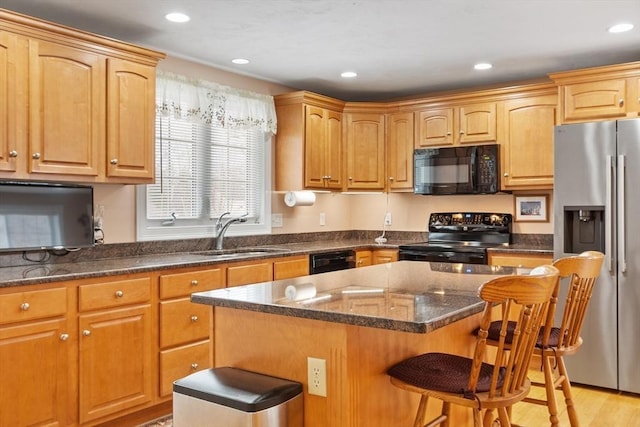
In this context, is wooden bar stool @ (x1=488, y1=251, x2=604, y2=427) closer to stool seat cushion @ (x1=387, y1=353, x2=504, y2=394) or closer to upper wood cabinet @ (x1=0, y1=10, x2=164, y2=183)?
stool seat cushion @ (x1=387, y1=353, x2=504, y2=394)

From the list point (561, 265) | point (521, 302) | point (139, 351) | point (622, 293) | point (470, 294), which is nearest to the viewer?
point (521, 302)

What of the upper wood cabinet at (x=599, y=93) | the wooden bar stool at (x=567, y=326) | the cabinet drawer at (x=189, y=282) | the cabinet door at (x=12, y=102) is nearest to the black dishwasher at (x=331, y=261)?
the cabinet drawer at (x=189, y=282)

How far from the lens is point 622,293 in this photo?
3783mm

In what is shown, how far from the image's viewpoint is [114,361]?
3113 millimetres

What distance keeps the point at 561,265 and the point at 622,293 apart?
187 cm

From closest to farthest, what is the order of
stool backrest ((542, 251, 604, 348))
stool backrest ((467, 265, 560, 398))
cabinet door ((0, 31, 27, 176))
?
stool backrest ((467, 265, 560, 398)), stool backrest ((542, 251, 604, 348)), cabinet door ((0, 31, 27, 176))

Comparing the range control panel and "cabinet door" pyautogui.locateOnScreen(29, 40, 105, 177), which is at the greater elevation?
"cabinet door" pyautogui.locateOnScreen(29, 40, 105, 177)

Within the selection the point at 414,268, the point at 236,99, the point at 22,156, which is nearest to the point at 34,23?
the point at 22,156

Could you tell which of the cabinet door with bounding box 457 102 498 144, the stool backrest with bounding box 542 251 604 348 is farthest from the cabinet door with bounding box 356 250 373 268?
the stool backrest with bounding box 542 251 604 348

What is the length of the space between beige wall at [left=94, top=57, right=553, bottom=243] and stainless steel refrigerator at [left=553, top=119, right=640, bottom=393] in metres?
0.90

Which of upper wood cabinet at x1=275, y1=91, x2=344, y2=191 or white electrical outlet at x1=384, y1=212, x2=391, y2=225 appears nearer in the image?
upper wood cabinet at x1=275, y1=91, x2=344, y2=191

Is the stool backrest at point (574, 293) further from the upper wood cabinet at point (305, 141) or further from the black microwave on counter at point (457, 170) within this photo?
the upper wood cabinet at point (305, 141)

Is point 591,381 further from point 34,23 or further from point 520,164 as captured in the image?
point 34,23

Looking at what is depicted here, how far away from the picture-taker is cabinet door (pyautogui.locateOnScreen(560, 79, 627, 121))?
13.1 feet
